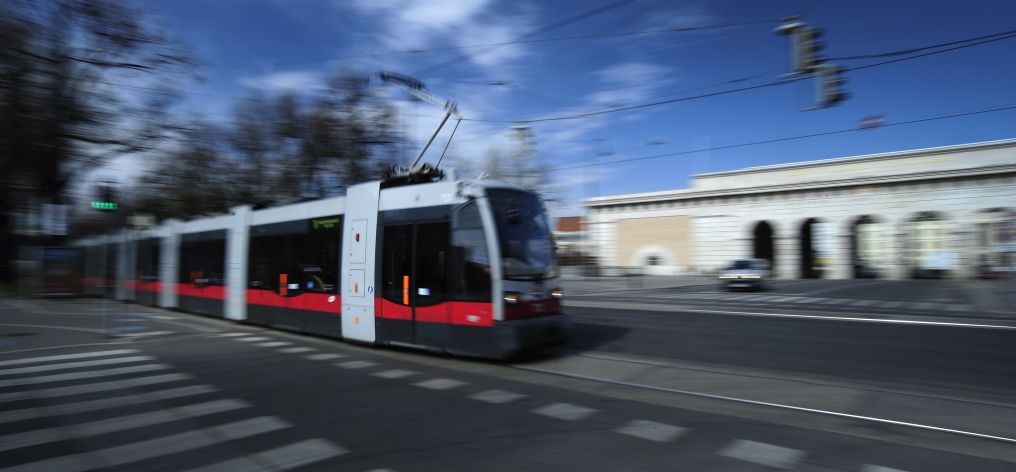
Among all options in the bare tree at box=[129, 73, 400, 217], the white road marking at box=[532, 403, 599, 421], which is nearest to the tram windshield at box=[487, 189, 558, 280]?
the white road marking at box=[532, 403, 599, 421]

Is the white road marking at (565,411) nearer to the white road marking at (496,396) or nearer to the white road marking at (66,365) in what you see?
the white road marking at (496,396)

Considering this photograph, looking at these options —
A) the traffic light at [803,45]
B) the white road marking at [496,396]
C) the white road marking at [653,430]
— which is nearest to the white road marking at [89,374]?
the white road marking at [496,396]

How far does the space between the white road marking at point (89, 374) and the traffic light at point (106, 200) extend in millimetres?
6804

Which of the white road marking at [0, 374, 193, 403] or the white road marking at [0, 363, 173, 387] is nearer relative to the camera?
the white road marking at [0, 374, 193, 403]

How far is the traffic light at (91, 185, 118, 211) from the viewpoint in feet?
46.2

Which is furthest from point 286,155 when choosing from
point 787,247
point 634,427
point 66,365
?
point 787,247

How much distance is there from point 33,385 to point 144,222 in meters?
8.51

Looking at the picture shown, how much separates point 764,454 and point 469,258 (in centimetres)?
492

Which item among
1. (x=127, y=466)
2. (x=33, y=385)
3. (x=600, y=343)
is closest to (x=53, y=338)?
(x=33, y=385)

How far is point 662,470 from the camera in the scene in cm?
454

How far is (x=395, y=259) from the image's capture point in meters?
9.85

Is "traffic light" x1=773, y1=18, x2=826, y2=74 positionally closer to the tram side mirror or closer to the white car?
the tram side mirror

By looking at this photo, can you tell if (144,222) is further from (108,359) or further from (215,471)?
(215,471)

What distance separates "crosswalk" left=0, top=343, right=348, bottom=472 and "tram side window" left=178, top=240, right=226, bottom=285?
6.62m
